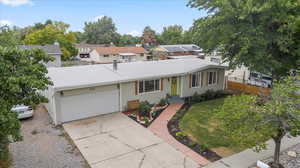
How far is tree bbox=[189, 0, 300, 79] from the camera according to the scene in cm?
1036

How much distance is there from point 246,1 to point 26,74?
35.3ft

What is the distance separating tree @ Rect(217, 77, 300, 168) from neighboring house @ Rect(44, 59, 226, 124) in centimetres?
737

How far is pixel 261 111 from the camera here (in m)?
6.02

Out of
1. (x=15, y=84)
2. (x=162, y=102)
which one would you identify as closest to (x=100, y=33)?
(x=162, y=102)

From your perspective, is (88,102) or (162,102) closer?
(88,102)

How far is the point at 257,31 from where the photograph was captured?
10.8m

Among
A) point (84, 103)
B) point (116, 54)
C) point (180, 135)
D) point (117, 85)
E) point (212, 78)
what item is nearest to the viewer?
point (180, 135)

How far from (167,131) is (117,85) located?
433cm

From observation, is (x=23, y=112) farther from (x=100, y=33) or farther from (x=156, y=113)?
(x=100, y=33)

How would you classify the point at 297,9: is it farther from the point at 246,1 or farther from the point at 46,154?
the point at 46,154

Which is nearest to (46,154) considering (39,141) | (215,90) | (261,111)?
(39,141)

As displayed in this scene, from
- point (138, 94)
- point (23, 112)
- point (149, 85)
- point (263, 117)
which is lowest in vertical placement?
point (23, 112)

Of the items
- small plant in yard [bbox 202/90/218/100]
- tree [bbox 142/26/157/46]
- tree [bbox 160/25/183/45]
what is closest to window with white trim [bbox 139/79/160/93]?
small plant in yard [bbox 202/90/218/100]

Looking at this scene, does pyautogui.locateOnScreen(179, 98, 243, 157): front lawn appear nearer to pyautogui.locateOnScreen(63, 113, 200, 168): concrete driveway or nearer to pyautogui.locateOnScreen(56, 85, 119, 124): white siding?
pyautogui.locateOnScreen(63, 113, 200, 168): concrete driveway
